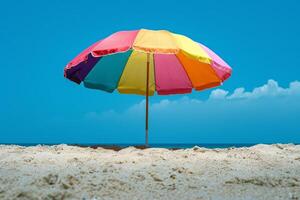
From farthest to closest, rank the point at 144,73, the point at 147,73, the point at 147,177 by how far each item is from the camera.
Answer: the point at 144,73 → the point at 147,73 → the point at 147,177

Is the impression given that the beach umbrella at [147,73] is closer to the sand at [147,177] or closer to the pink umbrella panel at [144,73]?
the pink umbrella panel at [144,73]

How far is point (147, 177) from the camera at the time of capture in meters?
3.24

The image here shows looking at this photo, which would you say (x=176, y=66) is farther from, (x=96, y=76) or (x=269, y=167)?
(x=269, y=167)

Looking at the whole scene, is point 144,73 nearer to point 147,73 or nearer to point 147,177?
point 147,73

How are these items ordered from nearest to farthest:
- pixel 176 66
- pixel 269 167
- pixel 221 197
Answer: pixel 221 197
pixel 269 167
pixel 176 66

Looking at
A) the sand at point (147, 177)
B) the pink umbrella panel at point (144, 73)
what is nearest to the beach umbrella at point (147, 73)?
the pink umbrella panel at point (144, 73)

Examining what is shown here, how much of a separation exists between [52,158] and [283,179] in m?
2.07

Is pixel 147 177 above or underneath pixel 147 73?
underneath

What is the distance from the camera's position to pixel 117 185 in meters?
2.99

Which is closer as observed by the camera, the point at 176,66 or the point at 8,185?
the point at 8,185

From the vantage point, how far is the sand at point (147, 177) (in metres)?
2.87

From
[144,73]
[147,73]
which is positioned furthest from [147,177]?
[144,73]

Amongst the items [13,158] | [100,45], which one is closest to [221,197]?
[13,158]

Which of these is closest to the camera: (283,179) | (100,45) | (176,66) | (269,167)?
(283,179)
